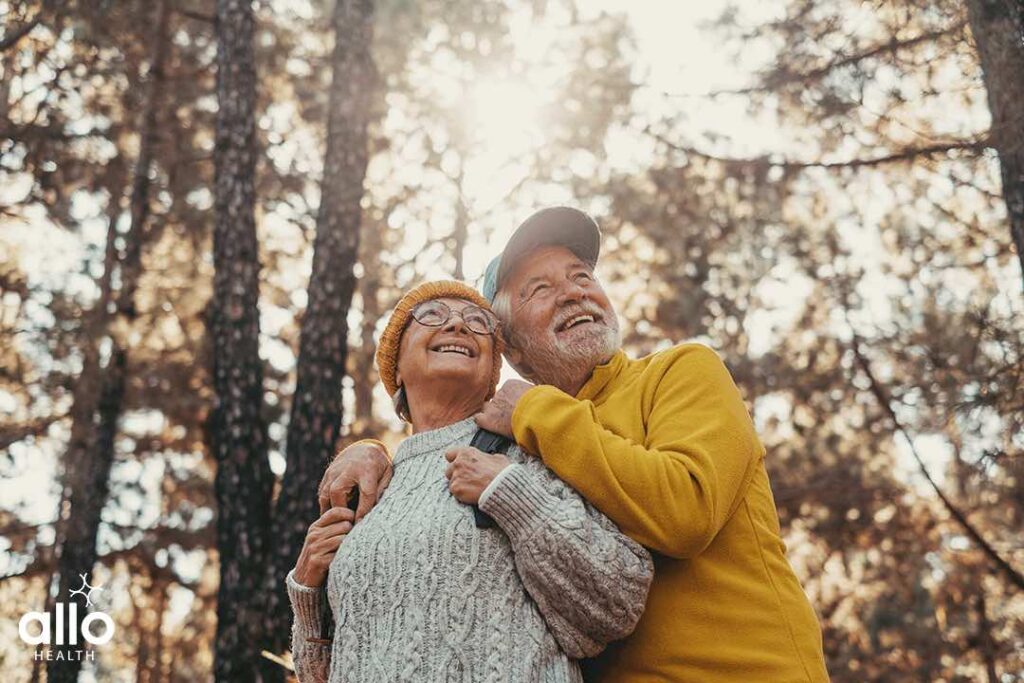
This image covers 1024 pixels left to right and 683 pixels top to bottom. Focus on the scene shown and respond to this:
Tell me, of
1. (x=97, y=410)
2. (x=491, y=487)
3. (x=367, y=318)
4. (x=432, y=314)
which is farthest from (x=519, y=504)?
(x=367, y=318)

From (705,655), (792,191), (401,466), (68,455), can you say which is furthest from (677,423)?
(68,455)

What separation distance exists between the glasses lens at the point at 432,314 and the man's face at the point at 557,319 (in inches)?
11.3

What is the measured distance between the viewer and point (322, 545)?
8.15ft

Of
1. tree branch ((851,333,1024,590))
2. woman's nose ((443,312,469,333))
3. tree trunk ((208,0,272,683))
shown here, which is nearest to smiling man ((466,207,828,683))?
woman's nose ((443,312,469,333))

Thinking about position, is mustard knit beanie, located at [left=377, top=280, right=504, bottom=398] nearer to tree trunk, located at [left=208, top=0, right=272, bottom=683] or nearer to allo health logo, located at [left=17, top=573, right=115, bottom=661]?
tree trunk, located at [left=208, top=0, right=272, bottom=683]

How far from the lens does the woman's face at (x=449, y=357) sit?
2.66 meters

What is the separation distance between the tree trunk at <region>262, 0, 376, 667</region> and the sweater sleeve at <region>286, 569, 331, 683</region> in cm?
304

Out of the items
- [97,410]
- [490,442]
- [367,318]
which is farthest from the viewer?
[367,318]

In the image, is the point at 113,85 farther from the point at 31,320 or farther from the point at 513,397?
the point at 513,397

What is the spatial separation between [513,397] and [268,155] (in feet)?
33.6

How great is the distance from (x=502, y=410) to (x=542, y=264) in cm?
69

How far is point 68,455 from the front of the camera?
35.5ft

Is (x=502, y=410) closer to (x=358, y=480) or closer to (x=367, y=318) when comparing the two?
(x=358, y=480)

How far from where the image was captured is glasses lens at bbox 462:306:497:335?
2.72 meters
